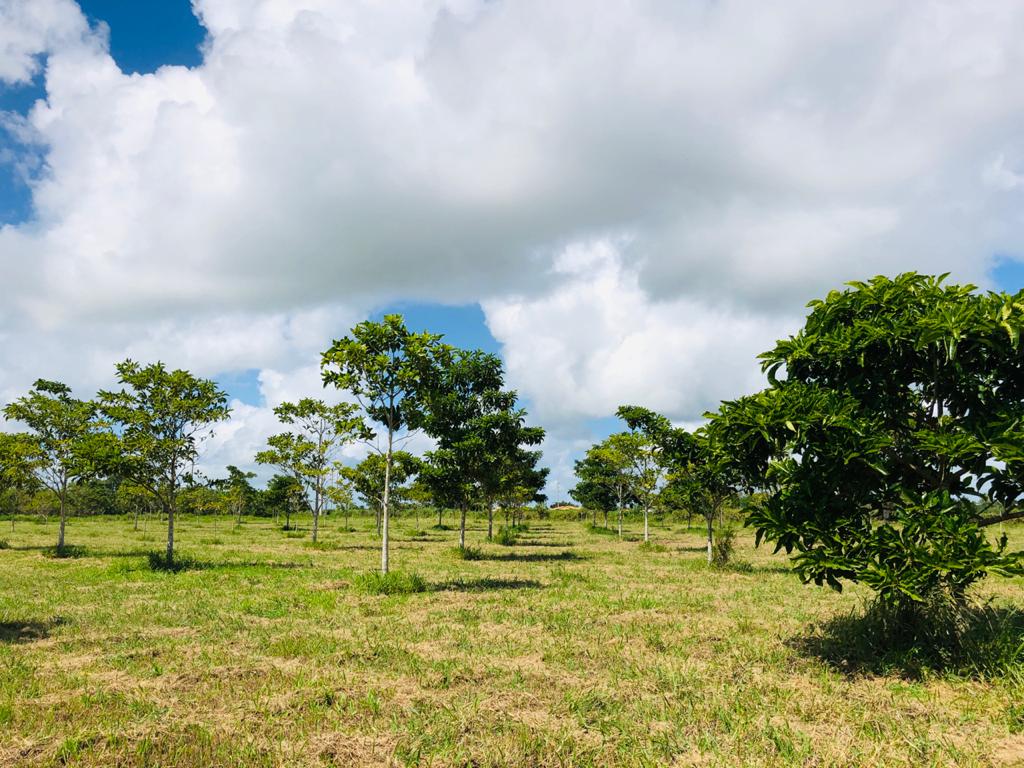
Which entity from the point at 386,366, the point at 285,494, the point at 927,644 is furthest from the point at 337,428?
the point at 285,494

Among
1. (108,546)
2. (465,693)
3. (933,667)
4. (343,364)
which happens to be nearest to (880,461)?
(933,667)

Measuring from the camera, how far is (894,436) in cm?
1037

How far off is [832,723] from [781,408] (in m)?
4.41

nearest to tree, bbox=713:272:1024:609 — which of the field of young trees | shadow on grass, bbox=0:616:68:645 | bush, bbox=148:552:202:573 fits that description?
the field of young trees

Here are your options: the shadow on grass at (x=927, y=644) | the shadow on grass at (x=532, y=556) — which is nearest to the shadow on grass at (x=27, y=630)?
the shadow on grass at (x=927, y=644)

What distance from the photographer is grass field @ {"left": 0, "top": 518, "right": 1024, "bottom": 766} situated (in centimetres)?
662

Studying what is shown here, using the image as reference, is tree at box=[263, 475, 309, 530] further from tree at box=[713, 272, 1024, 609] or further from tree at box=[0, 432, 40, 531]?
tree at box=[713, 272, 1024, 609]

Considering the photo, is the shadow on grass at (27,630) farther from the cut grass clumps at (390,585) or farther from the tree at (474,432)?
the tree at (474,432)

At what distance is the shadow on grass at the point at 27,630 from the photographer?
38.6ft

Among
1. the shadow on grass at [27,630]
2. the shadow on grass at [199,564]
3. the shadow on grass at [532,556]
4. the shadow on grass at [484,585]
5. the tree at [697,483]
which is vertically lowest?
the shadow on grass at [532,556]

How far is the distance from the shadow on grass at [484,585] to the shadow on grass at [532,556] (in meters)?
9.09

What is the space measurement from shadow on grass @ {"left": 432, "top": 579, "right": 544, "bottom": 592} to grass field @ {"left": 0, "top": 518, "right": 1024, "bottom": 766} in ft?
5.93

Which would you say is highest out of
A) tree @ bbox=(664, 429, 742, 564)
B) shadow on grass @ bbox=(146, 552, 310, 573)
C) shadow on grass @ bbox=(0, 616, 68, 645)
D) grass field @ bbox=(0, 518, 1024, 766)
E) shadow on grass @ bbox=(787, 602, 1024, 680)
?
tree @ bbox=(664, 429, 742, 564)

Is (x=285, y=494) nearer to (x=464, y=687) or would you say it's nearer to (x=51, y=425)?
(x=51, y=425)
